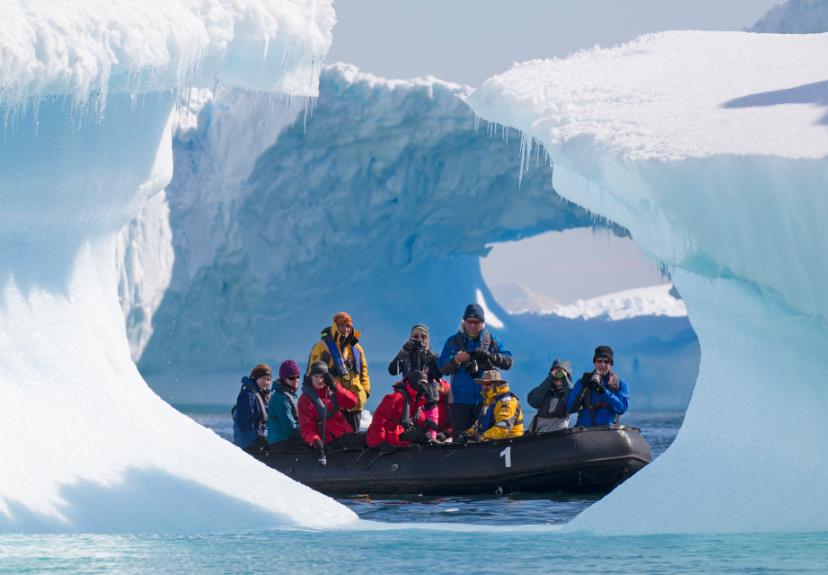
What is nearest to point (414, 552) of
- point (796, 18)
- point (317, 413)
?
point (317, 413)

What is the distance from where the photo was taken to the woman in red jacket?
10.9 m

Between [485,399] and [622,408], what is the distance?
45.6 inches

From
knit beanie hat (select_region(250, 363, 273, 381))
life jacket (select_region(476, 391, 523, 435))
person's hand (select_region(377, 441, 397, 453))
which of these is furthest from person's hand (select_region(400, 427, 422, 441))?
knit beanie hat (select_region(250, 363, 273, 381))

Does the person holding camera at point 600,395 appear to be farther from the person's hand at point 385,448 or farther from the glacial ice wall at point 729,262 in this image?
the glacial ice wall at point 729,262

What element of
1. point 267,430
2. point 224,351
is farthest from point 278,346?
point 267,430

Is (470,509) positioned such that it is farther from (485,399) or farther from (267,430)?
(267,430)

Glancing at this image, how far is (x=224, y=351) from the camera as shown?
27.7 metres

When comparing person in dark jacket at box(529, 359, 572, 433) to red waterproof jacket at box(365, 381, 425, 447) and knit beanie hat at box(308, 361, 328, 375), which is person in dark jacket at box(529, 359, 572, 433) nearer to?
red waterproof jacket at box(365, 381, 425, 447)

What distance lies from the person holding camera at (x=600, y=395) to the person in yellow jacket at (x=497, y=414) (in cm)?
48

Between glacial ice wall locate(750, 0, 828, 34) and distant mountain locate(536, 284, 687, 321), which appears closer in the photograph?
glacial ice wall locate(750, 0, 828, 34)

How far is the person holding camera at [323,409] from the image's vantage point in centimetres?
1049

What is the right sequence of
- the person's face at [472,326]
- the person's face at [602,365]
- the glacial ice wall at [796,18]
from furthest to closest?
1. the glacial ice wall at [796,18]
2. the person's face at [472,326]
3. the person's face at [602,365]

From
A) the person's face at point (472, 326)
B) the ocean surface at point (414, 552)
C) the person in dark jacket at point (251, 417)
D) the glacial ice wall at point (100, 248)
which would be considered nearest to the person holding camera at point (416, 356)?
the person's face at point (472, 326)

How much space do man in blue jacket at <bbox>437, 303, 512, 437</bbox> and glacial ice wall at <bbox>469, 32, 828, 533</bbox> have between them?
242 cm
